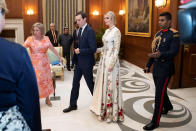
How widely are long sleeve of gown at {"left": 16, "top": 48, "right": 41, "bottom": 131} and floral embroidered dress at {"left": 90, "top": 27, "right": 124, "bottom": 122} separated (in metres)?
2.16

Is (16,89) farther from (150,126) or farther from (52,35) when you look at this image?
(52,35)

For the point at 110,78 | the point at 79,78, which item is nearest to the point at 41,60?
the point at 79,78

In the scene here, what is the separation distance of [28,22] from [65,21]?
174 cm

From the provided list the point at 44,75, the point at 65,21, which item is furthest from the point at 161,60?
the point at 65,21

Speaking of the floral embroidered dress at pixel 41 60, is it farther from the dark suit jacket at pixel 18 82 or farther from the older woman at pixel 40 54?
the dark suit jacket at pixel 18 82

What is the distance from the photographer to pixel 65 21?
34.5 feet

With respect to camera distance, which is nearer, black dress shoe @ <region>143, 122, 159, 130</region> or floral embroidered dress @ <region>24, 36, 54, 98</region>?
black dress shoe @ <region>143, 122, 159, 130</region>

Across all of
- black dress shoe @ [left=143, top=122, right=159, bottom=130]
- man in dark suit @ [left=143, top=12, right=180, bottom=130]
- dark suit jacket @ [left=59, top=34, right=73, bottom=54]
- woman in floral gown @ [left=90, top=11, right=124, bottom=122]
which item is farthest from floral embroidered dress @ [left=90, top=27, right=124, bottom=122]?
dark suit jacket @ [left=59, top=34, right=73, bottom=54]

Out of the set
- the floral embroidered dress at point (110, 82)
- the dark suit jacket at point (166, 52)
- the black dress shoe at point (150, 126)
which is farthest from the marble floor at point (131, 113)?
the dark suit jacket at point (166, 52)

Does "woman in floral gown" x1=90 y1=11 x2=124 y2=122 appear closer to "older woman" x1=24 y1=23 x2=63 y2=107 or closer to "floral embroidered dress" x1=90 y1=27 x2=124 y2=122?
"floral embroidered dress" x1=90 y1=27 x2=124 y2=122

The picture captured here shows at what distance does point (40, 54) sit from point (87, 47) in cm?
96

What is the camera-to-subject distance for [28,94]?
126 centimetres

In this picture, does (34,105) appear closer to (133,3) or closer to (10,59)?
(10,59)

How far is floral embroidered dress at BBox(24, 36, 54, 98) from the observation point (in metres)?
3.97
